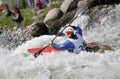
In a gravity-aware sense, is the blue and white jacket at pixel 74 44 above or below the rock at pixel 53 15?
above

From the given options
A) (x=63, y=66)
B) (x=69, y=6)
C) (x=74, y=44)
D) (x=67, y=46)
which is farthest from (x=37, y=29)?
(x=63, y=66)

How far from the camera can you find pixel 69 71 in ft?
35.6

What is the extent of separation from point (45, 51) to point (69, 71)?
2072 millimetres

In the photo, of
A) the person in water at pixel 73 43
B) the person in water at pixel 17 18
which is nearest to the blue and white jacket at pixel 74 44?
the person in water at pixel 73 43

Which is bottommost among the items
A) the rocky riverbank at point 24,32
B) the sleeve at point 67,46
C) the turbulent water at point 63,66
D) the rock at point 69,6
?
the rocky riverbank at point 24,32

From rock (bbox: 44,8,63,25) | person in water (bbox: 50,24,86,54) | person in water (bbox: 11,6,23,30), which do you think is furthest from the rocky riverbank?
person in water (bbox: 50,24,86,54)

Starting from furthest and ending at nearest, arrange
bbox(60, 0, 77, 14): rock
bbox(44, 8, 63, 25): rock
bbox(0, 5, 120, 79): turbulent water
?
bbox(60, 0, 77, 14): rock
bbox(44, 8, 63, 25): rock
bbox(0, 5, 120, 79): turbulent water

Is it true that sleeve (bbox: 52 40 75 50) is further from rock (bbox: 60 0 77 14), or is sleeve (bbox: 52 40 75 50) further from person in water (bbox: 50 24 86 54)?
rock (bbox: 60 0 77 14)

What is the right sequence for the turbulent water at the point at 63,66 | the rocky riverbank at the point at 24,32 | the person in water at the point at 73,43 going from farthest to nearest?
the rocky riverbank at the point at 24,32 → the person in water at the point at 73,43 → the turbulent water at the point at 63,66

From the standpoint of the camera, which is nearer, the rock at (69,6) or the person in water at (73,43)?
the person in water at (73,43)

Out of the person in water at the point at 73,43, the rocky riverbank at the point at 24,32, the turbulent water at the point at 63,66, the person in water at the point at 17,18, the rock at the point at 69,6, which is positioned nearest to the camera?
the turbulent water at the point at 63,66

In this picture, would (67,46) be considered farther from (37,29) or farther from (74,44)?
(37,29)

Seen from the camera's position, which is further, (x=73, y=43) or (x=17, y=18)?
(x=17, y=18)

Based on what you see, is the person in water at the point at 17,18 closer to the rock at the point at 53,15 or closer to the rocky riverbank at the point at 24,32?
the rocky riverbank at the point at 24,32
